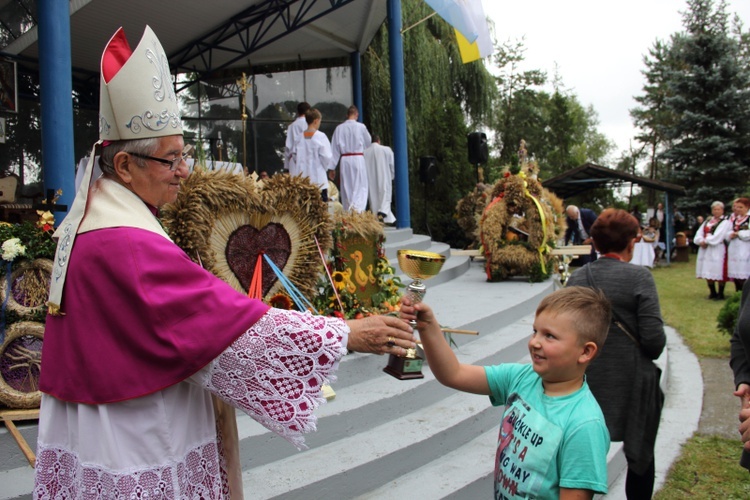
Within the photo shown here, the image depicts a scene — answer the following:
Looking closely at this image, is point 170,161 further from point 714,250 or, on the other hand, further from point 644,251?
point 644,251

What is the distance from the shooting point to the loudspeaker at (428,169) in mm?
16422

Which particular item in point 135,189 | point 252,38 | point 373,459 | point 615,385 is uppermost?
point 252,38

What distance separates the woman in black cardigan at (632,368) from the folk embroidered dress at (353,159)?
9014mm

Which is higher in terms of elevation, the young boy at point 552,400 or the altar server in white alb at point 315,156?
the altar server in white alb at point 315,156

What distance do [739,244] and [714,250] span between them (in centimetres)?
55

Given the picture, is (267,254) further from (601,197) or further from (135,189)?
(601,197)

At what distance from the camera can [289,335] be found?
75.4 inches

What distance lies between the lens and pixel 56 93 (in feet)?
21.4

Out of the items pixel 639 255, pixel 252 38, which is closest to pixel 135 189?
pixel 252 38

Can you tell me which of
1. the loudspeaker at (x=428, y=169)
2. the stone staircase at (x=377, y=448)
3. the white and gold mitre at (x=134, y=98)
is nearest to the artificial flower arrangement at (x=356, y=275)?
the stone staircase at (x=377, y=448)

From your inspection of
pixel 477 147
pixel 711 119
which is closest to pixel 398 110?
pixel 477 147

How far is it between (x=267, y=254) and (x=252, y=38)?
1194cm

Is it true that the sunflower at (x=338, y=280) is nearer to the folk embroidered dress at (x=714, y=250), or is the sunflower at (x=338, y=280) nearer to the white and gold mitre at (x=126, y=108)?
the white and gold mitre at (x=126, y=108)

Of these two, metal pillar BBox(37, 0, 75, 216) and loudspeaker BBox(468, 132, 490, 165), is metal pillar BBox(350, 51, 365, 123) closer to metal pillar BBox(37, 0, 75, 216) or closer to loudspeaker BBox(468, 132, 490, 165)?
loudspeaker BBox(468, 132, 490, 165)
